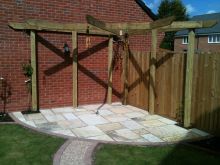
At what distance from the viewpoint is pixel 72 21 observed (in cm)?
855

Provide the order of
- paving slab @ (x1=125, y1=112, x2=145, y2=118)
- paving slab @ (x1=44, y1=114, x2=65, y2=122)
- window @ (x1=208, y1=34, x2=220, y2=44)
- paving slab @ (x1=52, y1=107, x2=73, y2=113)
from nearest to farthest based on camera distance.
Result: paving slab @ (x1=44, y1=114, x2=65, y2=122) < paving slab @ (x1=125, y1=112, x2=145, y2=118) < paving slab @ (x1=52, y1=107, x2=73, y2=113) < window @ (x1=208, y1=34, x2=220, y2=44)

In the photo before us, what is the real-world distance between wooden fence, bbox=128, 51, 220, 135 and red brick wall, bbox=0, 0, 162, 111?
3.55ft

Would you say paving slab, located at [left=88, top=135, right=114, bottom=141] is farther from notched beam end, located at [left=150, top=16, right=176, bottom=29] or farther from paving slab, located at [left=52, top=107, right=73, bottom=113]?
notched beam end, located at [left=150, top=16, right=176, bottom=29]

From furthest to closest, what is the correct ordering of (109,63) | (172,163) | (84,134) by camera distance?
(109,63) → (84,134) → (172,163)

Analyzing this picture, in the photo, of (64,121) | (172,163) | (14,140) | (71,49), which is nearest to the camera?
(172,163)

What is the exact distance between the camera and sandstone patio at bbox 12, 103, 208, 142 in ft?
19.8

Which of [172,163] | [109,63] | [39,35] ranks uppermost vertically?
[39,35]

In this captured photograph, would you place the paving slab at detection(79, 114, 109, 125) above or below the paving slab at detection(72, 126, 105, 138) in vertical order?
above

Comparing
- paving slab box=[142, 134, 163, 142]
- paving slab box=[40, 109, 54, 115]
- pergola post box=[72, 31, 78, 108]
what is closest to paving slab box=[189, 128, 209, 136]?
paving slab box=[142, 134, 163, 142]

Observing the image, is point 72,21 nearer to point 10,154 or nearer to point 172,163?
point 10,154

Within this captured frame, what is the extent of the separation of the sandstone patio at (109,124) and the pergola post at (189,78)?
357 mm

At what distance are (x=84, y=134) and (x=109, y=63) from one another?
370cm

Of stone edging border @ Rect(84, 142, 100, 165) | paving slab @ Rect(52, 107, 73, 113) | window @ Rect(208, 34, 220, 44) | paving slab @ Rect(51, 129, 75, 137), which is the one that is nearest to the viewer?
stone edging border @ Rect(84, 142, 100, 165)

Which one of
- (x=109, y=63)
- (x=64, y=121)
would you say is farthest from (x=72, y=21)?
(x=64, y=121)
